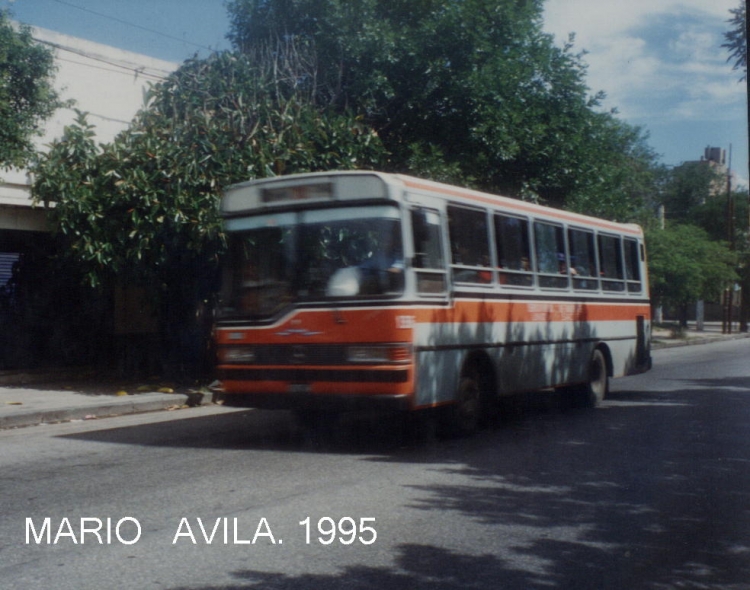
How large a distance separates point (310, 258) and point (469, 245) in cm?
190

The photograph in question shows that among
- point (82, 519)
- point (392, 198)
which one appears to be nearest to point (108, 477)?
point (82, 519)

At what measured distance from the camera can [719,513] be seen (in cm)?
688

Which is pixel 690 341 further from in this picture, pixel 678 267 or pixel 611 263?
pixel 611 263

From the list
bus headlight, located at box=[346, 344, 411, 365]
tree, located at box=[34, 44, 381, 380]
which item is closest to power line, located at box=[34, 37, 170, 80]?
tree, located at box=[34, 44, 381, 380]

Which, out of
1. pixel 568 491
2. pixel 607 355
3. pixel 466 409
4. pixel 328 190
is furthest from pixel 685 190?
pixel 568 491

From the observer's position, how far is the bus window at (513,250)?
1108 cm

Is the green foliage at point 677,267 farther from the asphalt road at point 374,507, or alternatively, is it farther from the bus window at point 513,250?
the asphalt road at point 374,507

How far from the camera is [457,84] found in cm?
1977

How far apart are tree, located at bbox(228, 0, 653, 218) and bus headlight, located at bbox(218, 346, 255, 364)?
380 inches

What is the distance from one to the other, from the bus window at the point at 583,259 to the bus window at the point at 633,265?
4.68 feet

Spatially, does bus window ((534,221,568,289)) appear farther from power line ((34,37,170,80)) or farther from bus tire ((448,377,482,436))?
power line ((34,37,170,80))

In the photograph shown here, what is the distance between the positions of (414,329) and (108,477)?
3156mm

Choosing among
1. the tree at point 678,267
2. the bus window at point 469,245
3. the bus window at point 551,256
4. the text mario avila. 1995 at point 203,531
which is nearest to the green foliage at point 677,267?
the tree at point 678,267

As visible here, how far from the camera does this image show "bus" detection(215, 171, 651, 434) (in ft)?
30.1
